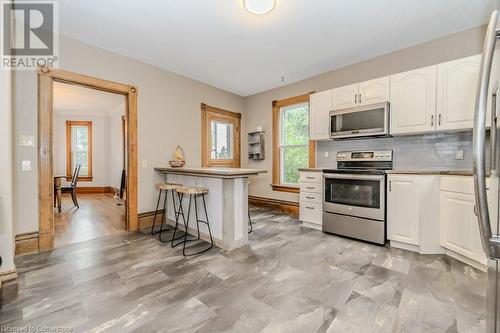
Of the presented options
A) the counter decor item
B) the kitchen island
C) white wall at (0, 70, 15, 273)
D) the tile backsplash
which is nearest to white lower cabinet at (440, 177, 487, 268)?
the tile backsplash

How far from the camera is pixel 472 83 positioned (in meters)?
2.48

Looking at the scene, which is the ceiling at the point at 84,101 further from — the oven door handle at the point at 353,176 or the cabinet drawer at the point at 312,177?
the oven door handle at the point at 353,176

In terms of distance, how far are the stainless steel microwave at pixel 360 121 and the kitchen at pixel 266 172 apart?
0.02 meters

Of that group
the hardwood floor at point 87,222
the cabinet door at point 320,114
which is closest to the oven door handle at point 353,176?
the cabinet door at point 320,114

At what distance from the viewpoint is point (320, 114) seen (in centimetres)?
382

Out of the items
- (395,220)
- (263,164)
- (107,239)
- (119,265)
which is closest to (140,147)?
(107,239)

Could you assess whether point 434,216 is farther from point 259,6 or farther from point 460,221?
point 259,6

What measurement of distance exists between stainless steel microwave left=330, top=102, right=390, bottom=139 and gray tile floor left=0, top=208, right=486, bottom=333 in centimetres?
158

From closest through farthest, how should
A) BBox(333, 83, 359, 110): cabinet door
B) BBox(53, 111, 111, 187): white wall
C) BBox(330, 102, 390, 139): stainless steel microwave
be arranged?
BBox(330, 102, 390, 139): stainless steel microwave < BBox(333, 83, 359, 110): cabinet door < BBox(53, 111, 111, 187): white wall

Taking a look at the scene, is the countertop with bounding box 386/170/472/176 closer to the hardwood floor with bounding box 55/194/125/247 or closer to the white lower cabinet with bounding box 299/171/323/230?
the white lower cabinet with bounding box 299/171/323/230

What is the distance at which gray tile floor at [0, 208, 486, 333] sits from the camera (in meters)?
1.53

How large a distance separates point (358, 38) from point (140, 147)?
11.5 ft

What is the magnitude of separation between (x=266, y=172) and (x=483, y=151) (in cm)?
240

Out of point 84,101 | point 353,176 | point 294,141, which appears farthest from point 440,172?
point 84,101
